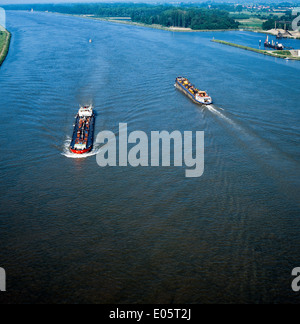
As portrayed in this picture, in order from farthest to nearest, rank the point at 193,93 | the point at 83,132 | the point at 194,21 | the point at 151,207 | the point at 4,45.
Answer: the point at 194,21 → the point at 4,45 → the point at 193,93 → the point at 83,132 → the point at 151,207

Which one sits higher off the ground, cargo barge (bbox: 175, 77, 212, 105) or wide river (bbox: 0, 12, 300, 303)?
cargo barge (bbox: 175, 77, 212, 105)

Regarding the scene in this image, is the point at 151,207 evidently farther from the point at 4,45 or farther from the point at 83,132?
the point at 4,45

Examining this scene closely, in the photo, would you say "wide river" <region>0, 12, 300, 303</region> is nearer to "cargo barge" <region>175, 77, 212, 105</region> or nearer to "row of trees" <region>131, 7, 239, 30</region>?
"cargo barge" <region>175, 77, 212, 105</region>

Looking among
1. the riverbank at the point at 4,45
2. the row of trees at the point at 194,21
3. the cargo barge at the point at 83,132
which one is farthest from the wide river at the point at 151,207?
the row of trees at the point at 194,21

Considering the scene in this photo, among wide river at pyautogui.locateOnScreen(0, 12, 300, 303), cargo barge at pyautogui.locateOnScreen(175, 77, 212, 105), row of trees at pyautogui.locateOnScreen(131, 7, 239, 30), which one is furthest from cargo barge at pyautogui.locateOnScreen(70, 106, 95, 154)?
row of trees at pyautogui.locateOnScreen(131, 7, 239, 30)

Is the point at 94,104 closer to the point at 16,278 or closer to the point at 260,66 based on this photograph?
the point at 16,278

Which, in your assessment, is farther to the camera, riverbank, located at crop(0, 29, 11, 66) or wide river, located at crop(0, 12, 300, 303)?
riverbank, located at crop(0, 29, 11, 66)

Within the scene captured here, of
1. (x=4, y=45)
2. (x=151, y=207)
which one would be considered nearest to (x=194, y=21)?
(x=4, y=45)

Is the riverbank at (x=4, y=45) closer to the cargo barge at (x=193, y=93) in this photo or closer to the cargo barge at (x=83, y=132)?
the cargo barge at (x=193, y=93)
